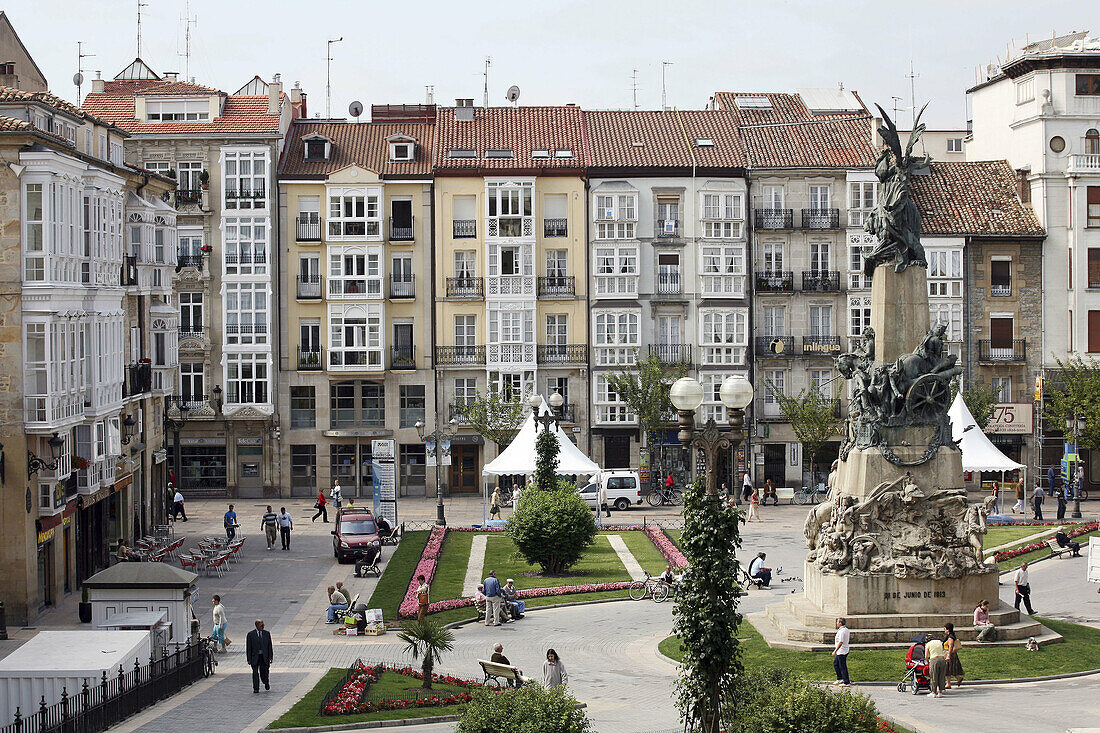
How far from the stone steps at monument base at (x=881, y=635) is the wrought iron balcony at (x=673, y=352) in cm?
3473

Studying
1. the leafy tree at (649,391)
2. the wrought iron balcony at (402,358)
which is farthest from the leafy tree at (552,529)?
the wrought iron balcony at (402,358)

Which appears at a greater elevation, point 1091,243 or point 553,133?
point 553,133

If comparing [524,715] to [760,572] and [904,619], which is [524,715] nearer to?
[904,619]

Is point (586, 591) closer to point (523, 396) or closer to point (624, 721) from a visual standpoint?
point (624, 721)

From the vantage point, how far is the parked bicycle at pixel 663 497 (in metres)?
62.0

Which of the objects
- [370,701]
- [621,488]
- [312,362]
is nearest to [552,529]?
[370,701]

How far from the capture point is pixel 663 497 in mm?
62062

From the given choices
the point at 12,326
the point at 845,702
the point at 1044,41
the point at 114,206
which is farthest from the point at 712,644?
the point at 1044,41

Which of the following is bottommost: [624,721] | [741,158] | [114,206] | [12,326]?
[624,721]

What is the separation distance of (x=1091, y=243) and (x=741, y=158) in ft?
53.6

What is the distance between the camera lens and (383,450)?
5219cm

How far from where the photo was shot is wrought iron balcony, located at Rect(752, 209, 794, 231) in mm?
66812

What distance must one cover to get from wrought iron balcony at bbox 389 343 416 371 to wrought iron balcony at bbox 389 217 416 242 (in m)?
4.95

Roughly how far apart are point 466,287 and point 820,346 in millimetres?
16412
